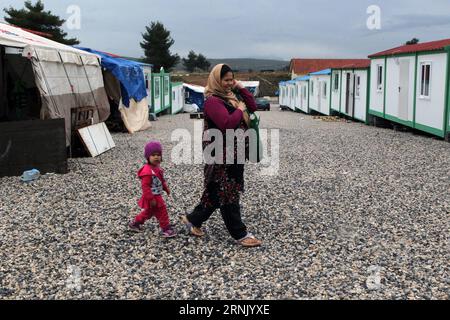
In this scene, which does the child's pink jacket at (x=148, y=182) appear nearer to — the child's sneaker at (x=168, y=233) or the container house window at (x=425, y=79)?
the child's sneaker at (x=168, y=233)

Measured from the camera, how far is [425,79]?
49.2ft

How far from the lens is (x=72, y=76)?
1250 centimetres

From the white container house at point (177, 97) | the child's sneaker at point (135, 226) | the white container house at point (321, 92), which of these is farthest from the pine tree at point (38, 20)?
the child's sneaker at point (135, 226)

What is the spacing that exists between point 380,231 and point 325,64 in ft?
235

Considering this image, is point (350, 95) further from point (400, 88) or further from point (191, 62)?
point (191, 62)

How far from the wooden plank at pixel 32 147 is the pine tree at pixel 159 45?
72.4 metres

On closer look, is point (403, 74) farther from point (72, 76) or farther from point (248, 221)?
point (248, 221)

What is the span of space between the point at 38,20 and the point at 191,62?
178 feet

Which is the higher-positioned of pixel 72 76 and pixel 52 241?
pixel 72 76

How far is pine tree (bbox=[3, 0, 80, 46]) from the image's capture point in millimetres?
48844

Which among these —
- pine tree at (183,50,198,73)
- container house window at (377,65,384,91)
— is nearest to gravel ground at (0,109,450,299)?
container house window at (377,65,384,91)

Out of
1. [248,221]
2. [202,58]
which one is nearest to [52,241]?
[248,221]

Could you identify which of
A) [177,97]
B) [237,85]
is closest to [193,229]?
[237,85]

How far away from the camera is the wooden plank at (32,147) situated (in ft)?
29.2
